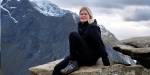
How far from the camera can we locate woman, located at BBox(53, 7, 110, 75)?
23.4 m

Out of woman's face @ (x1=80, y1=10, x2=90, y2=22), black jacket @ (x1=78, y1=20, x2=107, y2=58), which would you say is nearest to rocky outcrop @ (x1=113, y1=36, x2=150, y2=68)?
black jacket @ (x1=78, y1=20, x2=107, y2=58)

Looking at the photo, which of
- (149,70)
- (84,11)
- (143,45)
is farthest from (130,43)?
(84,11)

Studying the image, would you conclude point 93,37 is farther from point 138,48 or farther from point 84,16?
point 138,48

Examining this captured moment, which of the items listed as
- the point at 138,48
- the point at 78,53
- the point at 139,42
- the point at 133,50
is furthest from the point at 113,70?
the point at 139,42

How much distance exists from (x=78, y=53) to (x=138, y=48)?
3.14 meters

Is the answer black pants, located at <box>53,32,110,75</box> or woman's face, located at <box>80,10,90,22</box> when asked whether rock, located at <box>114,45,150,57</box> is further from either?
woman's face, located at <box>80,10,90,22</box>

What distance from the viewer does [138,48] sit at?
25000 millimetres

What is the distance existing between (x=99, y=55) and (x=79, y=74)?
127 centimetres

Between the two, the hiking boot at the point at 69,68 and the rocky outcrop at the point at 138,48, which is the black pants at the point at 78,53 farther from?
the rocky outcrop at the point at 138,48

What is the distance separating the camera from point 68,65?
944 inches

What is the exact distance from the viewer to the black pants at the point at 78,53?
2344cm

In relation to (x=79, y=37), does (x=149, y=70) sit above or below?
below

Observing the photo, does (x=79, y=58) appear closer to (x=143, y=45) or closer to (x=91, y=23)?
(x=91, y=23)

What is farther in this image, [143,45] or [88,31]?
[143,45]
